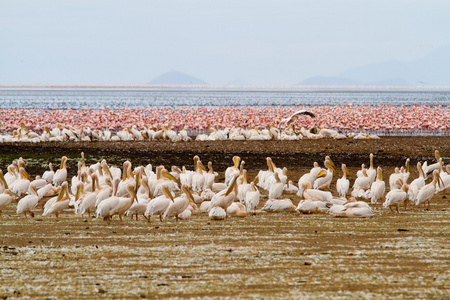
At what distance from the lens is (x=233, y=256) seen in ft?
23.2

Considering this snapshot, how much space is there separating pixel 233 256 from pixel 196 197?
14.4 feet

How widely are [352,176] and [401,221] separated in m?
5.32

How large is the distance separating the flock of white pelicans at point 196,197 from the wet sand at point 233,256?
8.7 inches

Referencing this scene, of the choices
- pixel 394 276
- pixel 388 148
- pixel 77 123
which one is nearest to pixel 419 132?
pixel 388 148

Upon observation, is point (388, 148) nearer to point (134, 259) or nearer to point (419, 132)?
point (419, 132)

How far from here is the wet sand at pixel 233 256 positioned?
225 inches

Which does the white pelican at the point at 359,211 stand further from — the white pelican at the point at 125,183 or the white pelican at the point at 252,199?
the white pelican at the point at 125,183

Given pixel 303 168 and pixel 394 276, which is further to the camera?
pixel 303 168

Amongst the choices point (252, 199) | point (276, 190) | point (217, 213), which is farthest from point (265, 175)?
point (217, 213)

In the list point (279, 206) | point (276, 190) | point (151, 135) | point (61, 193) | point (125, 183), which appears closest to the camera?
point (61, 193)

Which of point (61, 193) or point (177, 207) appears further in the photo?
point (61, 193)

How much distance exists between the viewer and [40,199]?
10.7 metres

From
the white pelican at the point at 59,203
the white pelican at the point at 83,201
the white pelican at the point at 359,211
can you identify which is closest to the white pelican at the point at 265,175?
the white pelican at the point at 359,211

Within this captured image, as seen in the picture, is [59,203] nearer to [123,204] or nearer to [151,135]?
[123,204]
